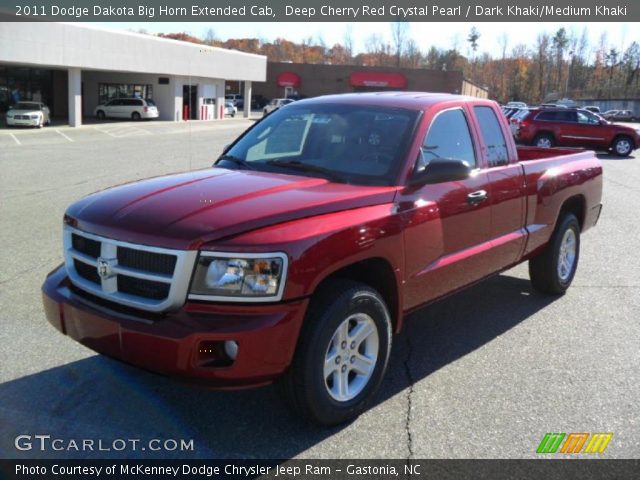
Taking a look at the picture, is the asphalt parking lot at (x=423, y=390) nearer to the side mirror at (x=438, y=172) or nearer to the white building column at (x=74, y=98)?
the side mirror at (x=438, y=172)

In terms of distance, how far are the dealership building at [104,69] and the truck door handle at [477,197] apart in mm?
32603

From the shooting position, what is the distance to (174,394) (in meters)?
4.10

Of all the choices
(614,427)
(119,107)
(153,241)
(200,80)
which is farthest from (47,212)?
(200,80)

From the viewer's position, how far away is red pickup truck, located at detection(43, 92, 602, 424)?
3234 mm

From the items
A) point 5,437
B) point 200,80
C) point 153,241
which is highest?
point 200,80

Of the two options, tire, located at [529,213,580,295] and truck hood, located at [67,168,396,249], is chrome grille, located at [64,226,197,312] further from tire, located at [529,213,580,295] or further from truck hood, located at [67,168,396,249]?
tire, located at [529,213,580,295]

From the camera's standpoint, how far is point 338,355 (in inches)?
145

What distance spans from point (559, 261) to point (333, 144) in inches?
119

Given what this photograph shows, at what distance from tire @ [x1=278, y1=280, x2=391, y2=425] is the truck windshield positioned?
905 mm

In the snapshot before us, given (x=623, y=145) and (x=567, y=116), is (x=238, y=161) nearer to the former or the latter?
(x=567, y=116)

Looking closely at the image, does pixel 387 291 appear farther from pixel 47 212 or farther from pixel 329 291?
pixel 47 212

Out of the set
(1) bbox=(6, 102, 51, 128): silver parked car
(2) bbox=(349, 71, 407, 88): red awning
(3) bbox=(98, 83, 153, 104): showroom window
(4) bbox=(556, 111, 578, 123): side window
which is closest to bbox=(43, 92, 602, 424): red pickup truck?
(4) bbox=(556, 111, 578, 123): side window

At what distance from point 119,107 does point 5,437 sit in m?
44.7

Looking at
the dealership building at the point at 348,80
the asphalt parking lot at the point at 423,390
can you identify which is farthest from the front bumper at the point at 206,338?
the dealership building at the point at 348,80
